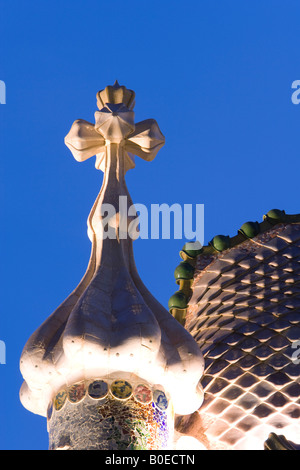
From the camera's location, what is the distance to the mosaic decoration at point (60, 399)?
11.0 metres

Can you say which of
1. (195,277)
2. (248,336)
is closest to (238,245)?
(195,277)

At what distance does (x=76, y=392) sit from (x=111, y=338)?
51cm

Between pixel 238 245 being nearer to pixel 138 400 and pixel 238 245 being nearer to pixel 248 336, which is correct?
pixel 248 336

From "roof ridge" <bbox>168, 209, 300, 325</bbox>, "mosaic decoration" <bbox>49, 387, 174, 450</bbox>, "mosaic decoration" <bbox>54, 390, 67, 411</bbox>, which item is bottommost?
"mosaic decoration" <bbox>49, 387, 174, 450</bbox>

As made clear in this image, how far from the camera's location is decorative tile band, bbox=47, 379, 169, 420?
35.6ft

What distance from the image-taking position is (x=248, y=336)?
13273 millimetres

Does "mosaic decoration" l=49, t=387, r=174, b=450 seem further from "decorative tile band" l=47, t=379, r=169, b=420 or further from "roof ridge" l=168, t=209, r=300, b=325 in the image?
"roof ridge" l=168, t=209, r=300, b=325

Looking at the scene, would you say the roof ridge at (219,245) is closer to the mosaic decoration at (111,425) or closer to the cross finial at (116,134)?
the cross finial at (116,134)

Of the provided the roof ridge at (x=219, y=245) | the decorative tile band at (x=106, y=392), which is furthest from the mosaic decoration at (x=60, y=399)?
the roof ridge at (x=219, y=245)

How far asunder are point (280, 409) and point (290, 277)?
1.91m

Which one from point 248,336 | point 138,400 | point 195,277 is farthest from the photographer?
point 195,277

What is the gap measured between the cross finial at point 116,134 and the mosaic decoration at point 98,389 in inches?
105

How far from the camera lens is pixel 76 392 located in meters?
10.9

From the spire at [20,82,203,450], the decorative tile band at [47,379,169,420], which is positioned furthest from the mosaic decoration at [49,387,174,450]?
the spire at [20,82,203,450]
